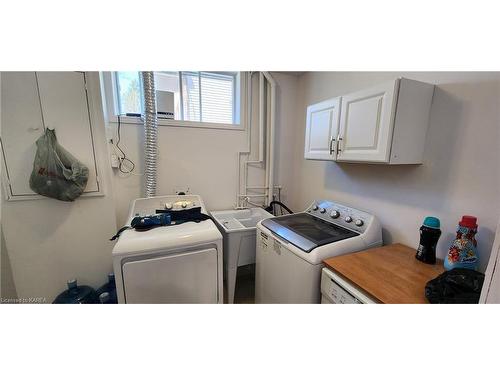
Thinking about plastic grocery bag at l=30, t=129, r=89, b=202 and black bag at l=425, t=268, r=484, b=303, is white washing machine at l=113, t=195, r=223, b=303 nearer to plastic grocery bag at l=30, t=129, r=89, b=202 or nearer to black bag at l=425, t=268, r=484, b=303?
plastic grocery bag at l=30, t=129, r=89, b=202

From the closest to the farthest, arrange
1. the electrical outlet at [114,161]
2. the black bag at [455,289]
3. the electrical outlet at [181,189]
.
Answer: the black bag at [455,289]
the electrical outlet at [114,161]
the electrical outlet at [181,189]

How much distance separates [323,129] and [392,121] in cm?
54

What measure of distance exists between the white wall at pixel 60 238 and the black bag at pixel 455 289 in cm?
219

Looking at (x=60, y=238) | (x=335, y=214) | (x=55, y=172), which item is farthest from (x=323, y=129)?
(x=60, y=238)

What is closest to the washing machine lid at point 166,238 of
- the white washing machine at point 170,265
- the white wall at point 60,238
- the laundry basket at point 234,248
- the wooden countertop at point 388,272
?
the white washing machine at point 170,265

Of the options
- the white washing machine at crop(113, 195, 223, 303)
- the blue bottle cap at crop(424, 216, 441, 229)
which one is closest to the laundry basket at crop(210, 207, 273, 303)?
the white washing machine at crop(113, 195, 223, 303)

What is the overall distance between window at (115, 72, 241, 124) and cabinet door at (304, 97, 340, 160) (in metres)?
0.92

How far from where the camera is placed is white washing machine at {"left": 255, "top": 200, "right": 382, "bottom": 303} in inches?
50.9

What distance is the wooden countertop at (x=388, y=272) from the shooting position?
0.98 m

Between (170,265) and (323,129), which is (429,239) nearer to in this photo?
(323,129)

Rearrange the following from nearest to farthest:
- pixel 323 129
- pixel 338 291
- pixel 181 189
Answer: pixel 338 291 → pixel 323 129 → pixel 181 189

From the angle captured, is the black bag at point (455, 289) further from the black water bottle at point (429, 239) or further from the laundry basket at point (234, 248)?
the laundry basket at point (234, 248)

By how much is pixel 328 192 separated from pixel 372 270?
3.54 ft

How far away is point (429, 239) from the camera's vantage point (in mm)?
1240
